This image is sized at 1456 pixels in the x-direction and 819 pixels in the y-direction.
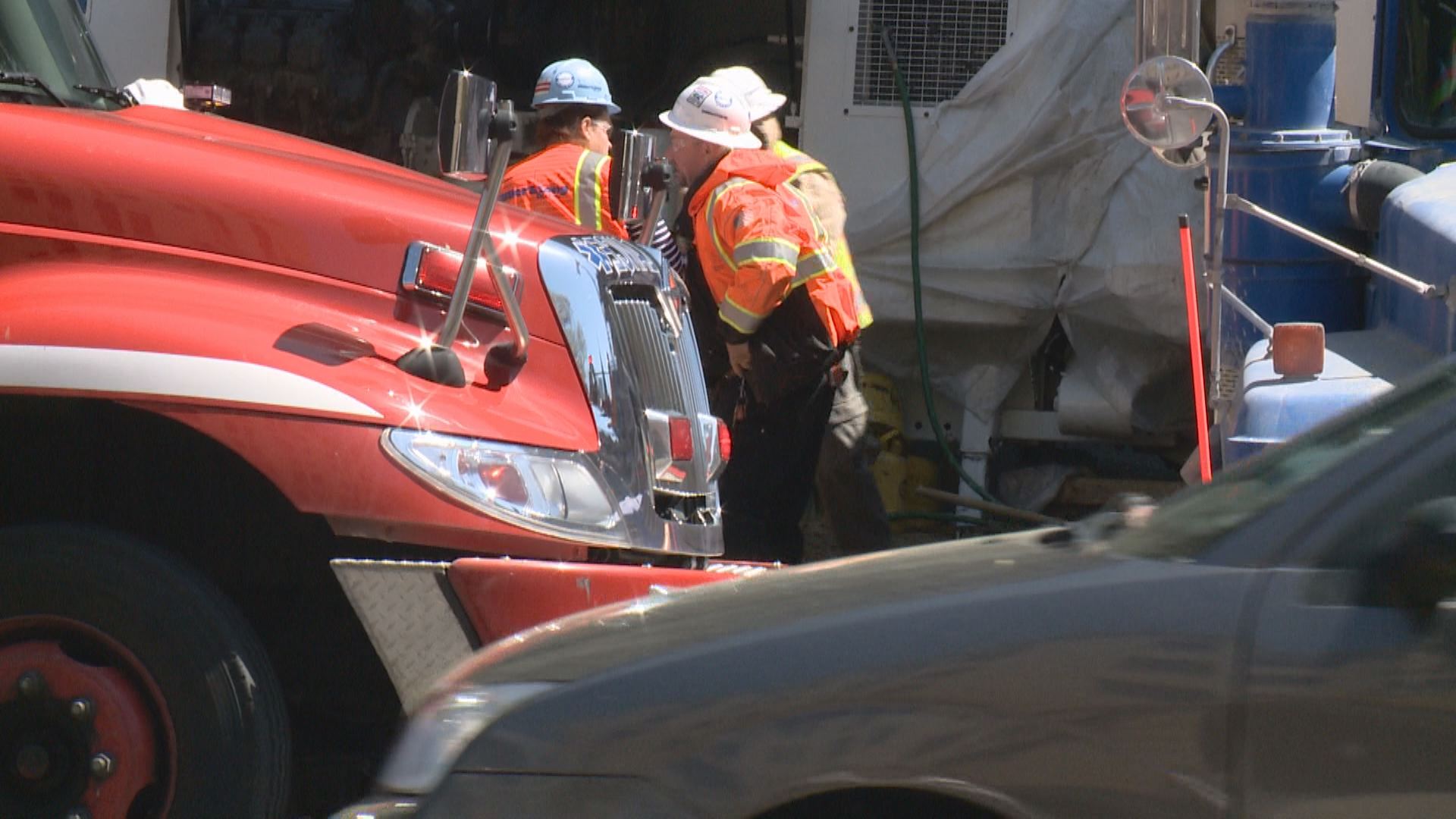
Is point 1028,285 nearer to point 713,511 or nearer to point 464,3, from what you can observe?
point 464,3

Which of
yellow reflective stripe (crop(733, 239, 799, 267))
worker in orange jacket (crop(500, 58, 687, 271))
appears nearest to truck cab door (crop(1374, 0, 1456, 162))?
yellow reflective stripe (crop(733, 239, 799, 267))

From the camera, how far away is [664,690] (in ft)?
8.46

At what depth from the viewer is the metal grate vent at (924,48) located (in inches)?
348

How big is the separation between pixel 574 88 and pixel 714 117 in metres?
0.58

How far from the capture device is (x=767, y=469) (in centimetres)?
707

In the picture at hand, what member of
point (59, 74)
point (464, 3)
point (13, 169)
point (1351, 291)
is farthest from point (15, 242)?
point (464, 3)

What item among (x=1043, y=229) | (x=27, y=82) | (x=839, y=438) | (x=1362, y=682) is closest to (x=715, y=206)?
(x=839, y=438)

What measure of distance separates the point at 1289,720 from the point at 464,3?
7899 mm

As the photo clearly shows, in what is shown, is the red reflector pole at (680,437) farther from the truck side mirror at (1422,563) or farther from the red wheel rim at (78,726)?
the truck side mirror at (1422,563)

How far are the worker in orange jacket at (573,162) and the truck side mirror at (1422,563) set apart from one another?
4.26m

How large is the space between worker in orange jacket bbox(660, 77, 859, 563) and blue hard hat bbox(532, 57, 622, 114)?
0.90ft

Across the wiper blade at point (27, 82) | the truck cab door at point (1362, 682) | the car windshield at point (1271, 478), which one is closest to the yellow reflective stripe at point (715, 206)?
the wiper blade at point (27, 82)

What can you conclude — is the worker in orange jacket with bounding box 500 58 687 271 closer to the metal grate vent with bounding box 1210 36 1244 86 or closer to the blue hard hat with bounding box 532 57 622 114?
the blue hard hat with bounding box 532 57 622 114

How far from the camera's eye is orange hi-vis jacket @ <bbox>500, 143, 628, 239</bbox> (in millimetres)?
6734
